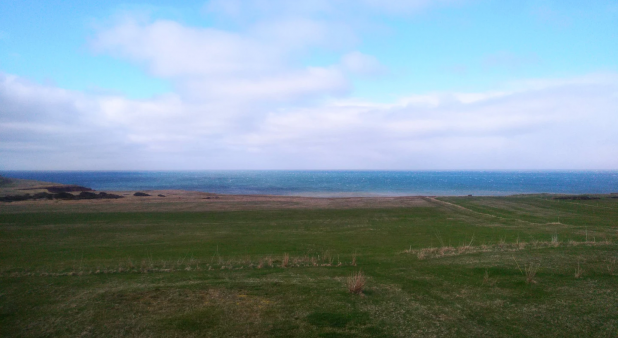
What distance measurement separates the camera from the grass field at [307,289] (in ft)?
23.7

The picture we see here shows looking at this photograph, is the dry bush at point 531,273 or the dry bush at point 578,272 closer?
the dry bush at point 531,273

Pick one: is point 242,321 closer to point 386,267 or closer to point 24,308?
point 24,308

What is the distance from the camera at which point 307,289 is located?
9.66 m

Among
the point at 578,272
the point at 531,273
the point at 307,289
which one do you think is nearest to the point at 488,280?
the point at 531,273

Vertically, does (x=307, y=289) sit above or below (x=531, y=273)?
below

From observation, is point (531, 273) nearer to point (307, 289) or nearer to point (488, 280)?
point (488, 280)

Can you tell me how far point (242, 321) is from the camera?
7.46 meters

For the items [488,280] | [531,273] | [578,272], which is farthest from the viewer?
[578,272]

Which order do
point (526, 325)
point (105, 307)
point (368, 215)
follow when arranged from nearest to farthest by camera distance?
point (526, 325) < point (105, 307) < point (368, 215)

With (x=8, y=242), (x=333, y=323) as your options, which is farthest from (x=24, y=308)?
(x=8, y=242)

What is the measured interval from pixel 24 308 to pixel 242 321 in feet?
18.9

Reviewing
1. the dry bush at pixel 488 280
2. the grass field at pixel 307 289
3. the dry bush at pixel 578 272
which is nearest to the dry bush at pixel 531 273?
the grass field at pixel 307 289

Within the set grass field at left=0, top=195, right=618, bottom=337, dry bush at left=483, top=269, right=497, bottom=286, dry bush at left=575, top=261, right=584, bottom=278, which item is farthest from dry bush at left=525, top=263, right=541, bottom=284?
dry bush at left=575, top=261, right=584, bottom=278

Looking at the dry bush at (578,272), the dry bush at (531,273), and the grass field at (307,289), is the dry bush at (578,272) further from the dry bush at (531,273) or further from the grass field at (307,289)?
the dry bush at (531,273)
